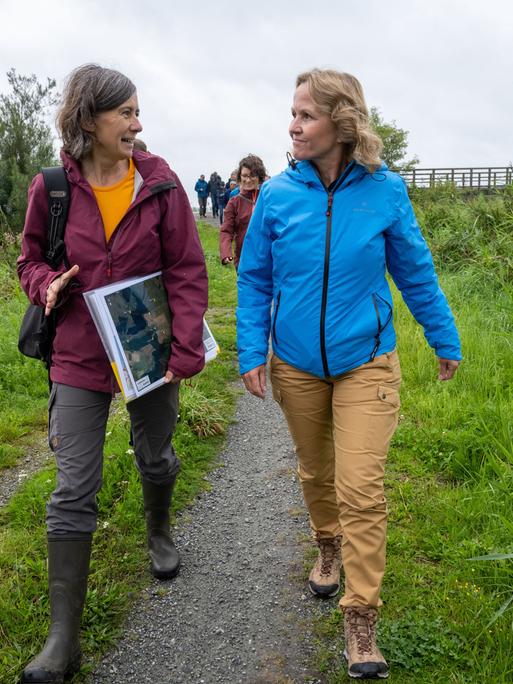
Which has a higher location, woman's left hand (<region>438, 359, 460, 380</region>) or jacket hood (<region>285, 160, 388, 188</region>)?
jacket hood (<region>285, 160, 388, 188</region>)

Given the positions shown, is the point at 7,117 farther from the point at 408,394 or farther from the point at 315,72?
the point at 315,72

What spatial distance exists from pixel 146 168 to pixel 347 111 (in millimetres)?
864

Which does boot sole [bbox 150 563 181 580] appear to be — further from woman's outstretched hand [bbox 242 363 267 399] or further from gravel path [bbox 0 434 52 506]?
gravel path [bbox 0 434 52 506]

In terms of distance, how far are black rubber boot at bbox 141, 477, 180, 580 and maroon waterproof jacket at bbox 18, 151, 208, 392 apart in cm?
75

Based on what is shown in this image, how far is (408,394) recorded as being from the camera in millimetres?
5375

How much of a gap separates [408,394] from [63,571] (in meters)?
3.40

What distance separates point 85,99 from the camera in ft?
8.66

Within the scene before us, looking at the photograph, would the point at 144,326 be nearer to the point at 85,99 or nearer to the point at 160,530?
the point at 85,99

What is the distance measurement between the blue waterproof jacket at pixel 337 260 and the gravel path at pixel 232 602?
3.85 feet

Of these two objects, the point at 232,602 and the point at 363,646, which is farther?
the point at 232,602

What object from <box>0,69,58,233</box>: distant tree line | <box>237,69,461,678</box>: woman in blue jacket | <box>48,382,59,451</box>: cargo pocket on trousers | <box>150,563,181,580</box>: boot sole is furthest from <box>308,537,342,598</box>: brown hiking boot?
<box>0,69,58,233</box>: distant tree line

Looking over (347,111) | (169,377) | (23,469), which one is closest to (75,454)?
(169,377)


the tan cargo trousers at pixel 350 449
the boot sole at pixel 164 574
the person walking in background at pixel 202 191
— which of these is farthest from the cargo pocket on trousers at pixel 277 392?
the person walking in background at pixel 202 191

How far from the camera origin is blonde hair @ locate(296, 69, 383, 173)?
8.59ft
